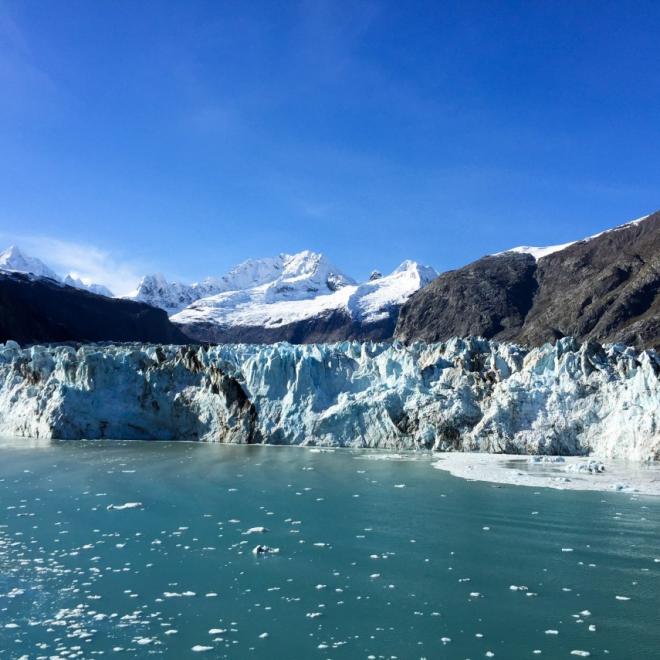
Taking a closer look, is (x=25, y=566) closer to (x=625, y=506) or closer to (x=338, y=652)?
(x=338, y=652)

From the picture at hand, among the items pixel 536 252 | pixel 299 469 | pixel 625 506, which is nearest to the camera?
pixel 625 506

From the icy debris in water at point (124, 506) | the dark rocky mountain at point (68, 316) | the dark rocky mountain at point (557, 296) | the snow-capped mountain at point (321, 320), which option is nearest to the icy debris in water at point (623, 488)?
the icy debris in water at point (124, 506)

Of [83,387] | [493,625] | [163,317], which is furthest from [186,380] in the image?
[163,317]

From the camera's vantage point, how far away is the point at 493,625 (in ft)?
27.6

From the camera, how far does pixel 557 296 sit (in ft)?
341

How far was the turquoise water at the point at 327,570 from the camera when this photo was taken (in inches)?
314

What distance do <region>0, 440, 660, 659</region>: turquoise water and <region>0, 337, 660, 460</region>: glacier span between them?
7.64m

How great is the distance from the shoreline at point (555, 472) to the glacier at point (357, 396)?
141 centimetres

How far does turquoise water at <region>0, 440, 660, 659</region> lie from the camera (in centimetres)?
797

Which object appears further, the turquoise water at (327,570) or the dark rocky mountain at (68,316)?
the dark rocky mountain at (68,316)

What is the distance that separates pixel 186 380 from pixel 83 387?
16.7 ft

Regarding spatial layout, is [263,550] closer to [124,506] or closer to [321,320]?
[124,506]

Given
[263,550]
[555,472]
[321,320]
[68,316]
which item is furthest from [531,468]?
[321,320]

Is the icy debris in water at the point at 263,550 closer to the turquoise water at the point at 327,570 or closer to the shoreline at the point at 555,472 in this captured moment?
the turquoise water at the point at 327,570
